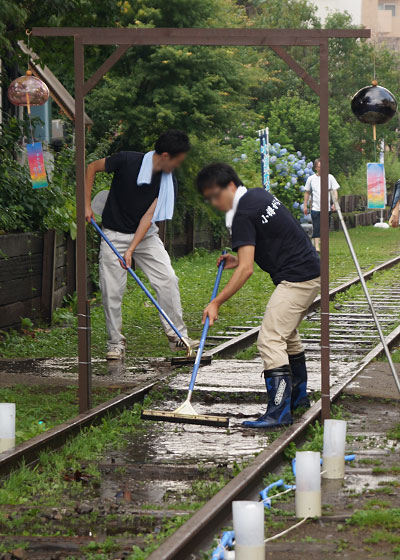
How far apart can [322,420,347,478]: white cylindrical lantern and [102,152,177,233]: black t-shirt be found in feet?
14.5

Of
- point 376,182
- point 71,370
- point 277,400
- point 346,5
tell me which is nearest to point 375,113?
point 376,182

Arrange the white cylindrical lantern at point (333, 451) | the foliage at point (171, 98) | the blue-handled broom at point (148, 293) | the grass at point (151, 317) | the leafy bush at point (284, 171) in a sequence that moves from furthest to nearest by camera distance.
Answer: the leafy bush at point (284, 171)
the foliage at point (171, 98)
the grass at point (151, 317)
the blue-handled broom at point (148, 293)
the white cylindrical lantern at point (333, 451)

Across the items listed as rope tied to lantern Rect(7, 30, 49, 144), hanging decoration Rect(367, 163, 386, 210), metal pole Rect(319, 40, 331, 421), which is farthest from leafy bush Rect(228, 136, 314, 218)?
metal pole Rect(319, 40, 331, 421)

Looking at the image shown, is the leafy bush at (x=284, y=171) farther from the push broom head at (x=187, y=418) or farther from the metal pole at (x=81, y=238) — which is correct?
the push broom head at (x=187, y=418)

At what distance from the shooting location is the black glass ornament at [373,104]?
1098 centimetres

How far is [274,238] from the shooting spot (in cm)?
788

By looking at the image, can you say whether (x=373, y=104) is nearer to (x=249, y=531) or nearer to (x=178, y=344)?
(x=178, y=344)

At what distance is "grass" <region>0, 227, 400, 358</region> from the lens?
11.9 metres

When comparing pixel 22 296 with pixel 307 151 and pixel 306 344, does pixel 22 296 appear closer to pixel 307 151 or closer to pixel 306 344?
pixel 306 344

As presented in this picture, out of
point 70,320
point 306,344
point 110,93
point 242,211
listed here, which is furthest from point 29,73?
point 110,93

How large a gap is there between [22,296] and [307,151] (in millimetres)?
28494

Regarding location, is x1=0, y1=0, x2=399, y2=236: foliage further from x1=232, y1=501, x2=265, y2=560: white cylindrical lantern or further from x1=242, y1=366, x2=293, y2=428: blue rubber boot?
x1=232, y1=501, x2=265, y2=560: white cylindrical lantern

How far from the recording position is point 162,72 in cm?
2278

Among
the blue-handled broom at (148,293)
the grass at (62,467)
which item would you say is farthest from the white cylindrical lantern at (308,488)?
the blue-handled broom at (148,293)
